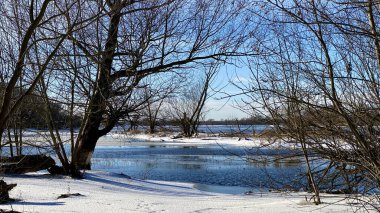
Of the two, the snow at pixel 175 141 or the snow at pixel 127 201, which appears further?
the snow at pixel 175 141

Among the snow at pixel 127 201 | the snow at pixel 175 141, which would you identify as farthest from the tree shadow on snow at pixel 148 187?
the snow at pixel 175 141

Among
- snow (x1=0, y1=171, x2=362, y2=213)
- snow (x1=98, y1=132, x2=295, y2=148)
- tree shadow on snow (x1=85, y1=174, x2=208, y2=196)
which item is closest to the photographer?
snow (x1=0, y1=171, x2=362, y2=213)

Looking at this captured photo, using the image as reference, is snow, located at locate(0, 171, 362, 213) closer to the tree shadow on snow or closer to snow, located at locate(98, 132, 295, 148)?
the tree shadow on snow

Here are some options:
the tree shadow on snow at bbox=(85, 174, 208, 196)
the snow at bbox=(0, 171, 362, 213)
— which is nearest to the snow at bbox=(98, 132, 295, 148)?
the tree shadow on snow at bbox=(85, 174, 208, 196)

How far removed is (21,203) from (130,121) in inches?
213

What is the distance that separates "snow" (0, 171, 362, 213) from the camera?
21.1 feet

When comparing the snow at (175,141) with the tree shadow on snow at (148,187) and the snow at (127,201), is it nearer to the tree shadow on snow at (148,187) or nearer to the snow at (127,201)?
the tree shadow on snow at (148,187)

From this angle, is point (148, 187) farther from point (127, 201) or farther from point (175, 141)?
point (175, 141)

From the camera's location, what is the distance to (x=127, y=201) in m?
7.61

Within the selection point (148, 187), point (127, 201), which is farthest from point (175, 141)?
point (127, 201)

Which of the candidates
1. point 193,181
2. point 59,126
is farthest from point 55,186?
point 193,181

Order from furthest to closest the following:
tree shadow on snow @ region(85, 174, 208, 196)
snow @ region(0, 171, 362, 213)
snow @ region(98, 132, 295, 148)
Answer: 1. snow @ region(98, 132, 295, 148)
2. tree shadow on snow @ region(85, 174, 208, 196)
3. snow @ region(0, 171, 362, 213)

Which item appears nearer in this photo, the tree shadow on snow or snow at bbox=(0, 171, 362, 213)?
snow at bbox=(0, 171, 362, 213)

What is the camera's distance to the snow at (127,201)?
21.1 feet
